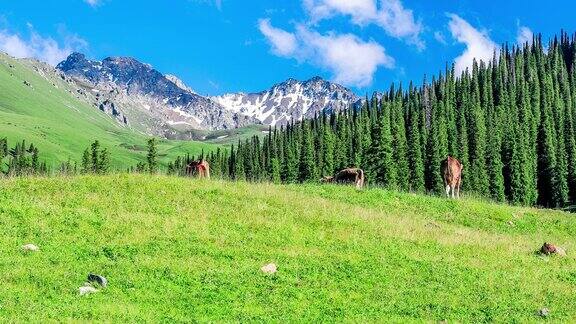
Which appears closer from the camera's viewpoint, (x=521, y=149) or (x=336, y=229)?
(x=336, y=229)

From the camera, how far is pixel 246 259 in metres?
20.2

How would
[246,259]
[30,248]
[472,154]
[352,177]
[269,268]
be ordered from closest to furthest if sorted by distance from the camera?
[269,268], [30,248], [246,259], [352,177], [472,154]

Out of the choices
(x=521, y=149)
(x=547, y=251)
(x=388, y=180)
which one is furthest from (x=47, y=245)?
(x=521, y=149)

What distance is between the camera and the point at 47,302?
1486 cm

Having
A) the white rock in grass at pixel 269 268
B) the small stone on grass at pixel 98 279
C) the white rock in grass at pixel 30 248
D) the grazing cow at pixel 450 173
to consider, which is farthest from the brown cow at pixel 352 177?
the small stone on grass at pixel 98 279

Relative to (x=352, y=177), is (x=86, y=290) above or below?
below

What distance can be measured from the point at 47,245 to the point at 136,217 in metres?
4.43

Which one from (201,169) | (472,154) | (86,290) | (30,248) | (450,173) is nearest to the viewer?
(86,290)

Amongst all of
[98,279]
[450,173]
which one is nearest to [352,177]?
[450,173]

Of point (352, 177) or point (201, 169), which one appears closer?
point (201, 169)

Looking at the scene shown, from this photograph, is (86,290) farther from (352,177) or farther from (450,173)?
(450,173)

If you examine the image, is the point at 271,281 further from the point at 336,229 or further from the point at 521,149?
the point at 521,149

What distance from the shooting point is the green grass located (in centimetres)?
1555

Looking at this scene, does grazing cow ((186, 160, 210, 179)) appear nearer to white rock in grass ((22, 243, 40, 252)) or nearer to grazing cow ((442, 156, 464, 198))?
grazing cow ((442, 156, 464, 198))
